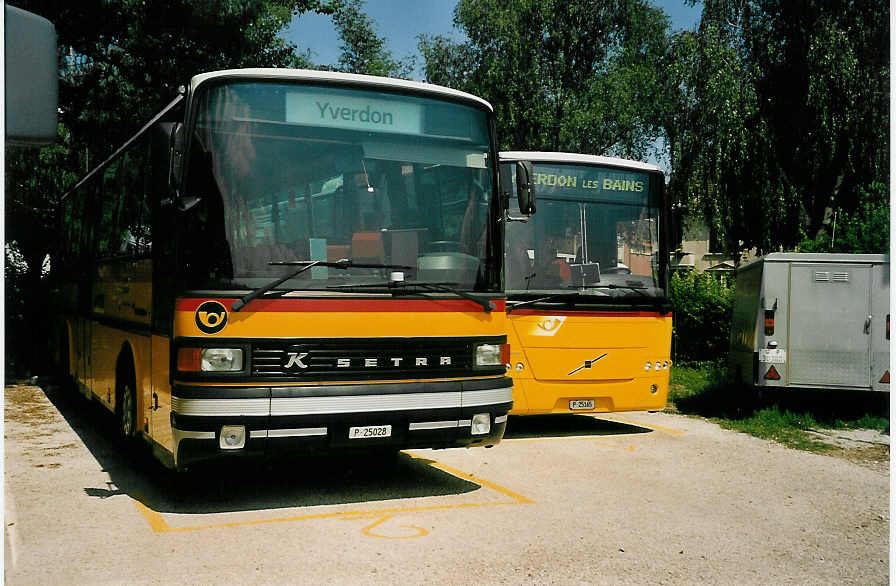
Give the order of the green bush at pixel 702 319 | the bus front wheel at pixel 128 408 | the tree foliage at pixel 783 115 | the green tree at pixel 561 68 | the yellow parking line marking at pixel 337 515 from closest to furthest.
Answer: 1. the yellow parking line marking at pixel 337 515
2. the bus front wheel at pixel 128 408
3. the green bush at pixel 702 319
4. the tree foliage at pixel 783 115
5. the green tree at pixel 561 68

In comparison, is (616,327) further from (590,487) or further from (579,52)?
(579,52)

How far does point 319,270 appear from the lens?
7090 mm

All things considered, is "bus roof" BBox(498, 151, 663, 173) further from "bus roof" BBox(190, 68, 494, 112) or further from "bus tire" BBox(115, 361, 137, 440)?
"bus tire" BBox(115, 361, 137, 440)

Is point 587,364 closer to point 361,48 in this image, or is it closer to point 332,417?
point 332,417

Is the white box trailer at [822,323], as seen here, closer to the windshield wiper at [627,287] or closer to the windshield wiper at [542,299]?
the windshield wiper at [627,287]

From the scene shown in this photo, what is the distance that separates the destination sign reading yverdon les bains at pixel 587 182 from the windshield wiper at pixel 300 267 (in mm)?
4179

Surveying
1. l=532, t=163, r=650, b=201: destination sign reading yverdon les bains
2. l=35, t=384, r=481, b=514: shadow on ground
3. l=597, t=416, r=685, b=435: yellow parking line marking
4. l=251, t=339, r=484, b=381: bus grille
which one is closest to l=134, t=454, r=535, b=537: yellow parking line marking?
l=35, t=384, r=481, b=514: shadow on ground

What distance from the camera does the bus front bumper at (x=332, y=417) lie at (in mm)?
6785

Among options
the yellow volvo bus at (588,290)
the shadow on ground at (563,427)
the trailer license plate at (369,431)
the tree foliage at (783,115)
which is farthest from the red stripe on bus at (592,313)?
the tree foliage at (783,115)

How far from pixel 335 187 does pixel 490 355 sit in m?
1.84

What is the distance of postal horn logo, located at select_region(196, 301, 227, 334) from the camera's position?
6.78 meters

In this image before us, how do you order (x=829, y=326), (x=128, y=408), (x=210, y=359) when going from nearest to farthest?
(x=210, y=359)
(x=128, y=408)
(x=829, y=326)

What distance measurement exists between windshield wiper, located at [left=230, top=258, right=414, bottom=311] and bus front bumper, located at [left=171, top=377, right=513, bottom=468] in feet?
2.04

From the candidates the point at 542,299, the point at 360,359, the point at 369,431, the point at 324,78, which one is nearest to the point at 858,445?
the point at 542,299
